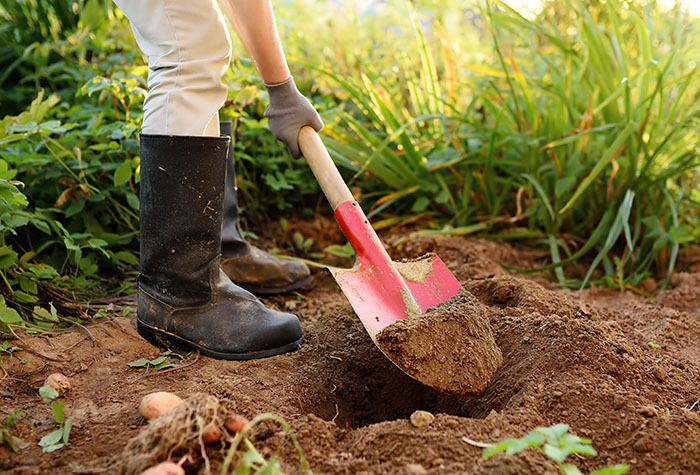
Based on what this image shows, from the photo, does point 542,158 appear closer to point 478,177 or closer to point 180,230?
point 478,177

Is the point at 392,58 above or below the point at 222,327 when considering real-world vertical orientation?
above

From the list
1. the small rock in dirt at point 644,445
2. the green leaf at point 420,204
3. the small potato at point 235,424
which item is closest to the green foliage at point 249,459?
the small potato at point 235,424

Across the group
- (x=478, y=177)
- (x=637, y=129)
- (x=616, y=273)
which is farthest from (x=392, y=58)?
(x=616, y=273)

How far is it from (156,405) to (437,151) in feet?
6.39

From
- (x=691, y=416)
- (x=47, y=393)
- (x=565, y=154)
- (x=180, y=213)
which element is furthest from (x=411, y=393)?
(x=565, y=154)

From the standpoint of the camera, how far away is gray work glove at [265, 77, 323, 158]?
1584 mm

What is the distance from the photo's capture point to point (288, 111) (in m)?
1.58

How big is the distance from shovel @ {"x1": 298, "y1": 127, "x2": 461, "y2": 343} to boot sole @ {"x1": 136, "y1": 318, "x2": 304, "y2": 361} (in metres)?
0.28

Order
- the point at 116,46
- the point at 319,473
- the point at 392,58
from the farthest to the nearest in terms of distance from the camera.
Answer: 1. the point at 392,58
2. the point at 116,46
3. the point at 319,473

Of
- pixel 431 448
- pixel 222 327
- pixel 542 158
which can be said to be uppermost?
pixel 542 158

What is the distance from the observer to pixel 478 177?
264 centimetres

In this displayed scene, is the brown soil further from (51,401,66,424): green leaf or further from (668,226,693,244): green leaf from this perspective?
(668,226,693,244): green leaf

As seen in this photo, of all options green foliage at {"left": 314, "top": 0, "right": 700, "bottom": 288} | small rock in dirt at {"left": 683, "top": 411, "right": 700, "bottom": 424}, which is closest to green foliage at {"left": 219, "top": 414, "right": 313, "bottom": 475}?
small rock in dirt at {"left": 683, "top": 411, "right": 700, "bottom": 424}

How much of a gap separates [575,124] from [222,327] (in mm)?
1776
